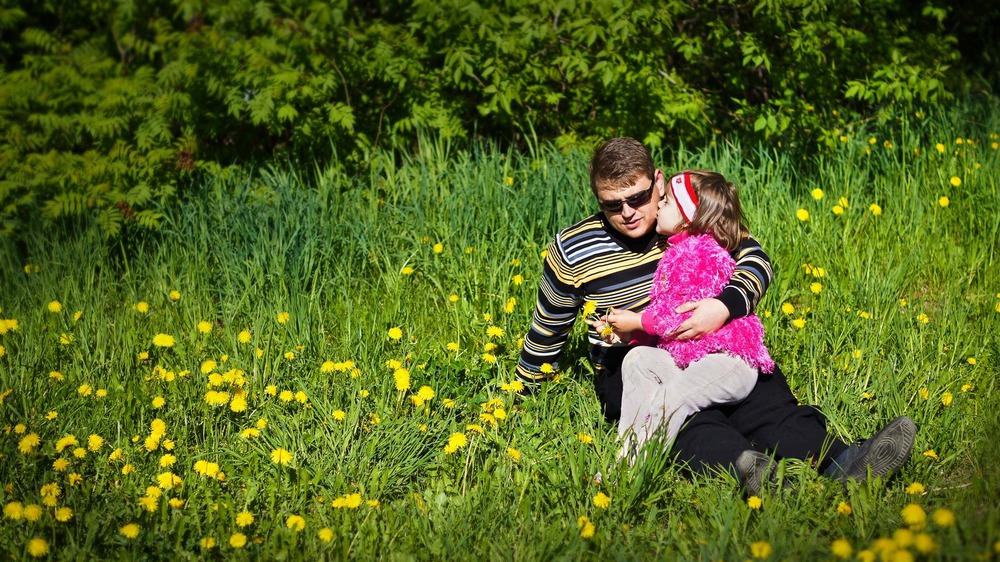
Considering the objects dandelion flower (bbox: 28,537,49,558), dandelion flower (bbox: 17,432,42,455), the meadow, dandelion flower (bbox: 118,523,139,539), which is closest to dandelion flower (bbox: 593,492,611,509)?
the meadow

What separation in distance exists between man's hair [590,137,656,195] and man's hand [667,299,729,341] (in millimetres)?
437

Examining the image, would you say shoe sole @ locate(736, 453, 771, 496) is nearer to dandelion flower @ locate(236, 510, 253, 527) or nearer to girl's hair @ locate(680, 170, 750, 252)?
girl's hair @ locate(680, 170, 750, 252)

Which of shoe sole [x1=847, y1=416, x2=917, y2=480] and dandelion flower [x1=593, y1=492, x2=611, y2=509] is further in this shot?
shoe sole [x1=847, y1=416, x2=917, y2=480]

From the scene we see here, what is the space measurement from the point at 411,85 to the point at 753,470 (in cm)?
322

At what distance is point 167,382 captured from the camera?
2.86 metres

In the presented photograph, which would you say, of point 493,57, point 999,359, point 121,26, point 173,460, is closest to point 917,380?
point 999,359

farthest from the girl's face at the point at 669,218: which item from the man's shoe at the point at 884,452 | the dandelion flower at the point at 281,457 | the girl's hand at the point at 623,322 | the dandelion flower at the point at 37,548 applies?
the dandelion flower at the point at 37,548

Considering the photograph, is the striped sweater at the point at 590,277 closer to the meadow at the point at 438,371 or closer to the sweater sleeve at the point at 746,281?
the sweater sleeve at the point at 746,281

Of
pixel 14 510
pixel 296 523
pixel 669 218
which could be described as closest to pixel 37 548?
pixel 14 510

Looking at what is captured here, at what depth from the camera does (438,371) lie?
116 inches

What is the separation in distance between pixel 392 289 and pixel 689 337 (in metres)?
1.57

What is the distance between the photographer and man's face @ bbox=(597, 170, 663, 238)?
8.55 feet

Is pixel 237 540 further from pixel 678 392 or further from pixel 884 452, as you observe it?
pixel 884 452

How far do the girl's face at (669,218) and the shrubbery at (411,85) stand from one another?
1.60 meters
